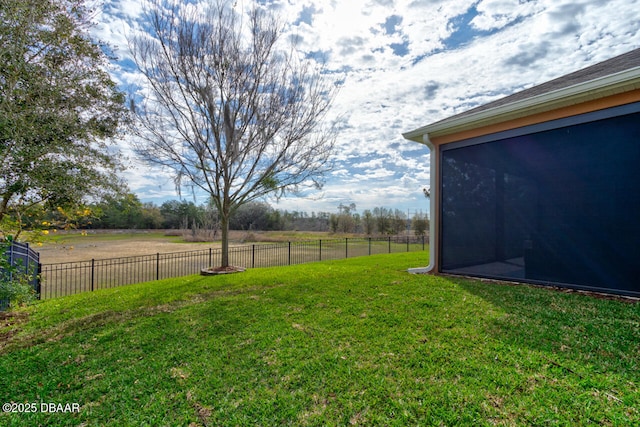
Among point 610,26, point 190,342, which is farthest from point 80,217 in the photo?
point 610,26

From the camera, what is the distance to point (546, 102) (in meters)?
4.34

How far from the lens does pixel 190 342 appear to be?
3039 mm

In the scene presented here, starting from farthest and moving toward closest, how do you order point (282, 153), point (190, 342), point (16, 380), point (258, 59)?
1. point (282, 153)
2. point (258, 59)
3. point (190, 342)
4. point (16, 380)

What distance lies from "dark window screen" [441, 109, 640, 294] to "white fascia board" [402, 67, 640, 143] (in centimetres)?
36

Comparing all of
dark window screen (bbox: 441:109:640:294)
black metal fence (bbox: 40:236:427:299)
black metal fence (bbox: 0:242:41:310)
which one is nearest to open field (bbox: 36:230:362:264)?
black metal fence (bbox: 0:242:41:310)

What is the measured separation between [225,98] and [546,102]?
6.37 meters

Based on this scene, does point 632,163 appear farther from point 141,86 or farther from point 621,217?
point 141,86

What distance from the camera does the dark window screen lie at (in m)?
3.88

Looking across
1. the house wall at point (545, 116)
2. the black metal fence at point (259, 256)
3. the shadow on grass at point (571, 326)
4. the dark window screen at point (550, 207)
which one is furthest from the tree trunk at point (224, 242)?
the shadow on grass at point (571, 326)

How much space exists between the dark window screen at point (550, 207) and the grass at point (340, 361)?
65 cm

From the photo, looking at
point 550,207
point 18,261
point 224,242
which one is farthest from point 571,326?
point 224,242

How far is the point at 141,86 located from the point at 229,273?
490cm

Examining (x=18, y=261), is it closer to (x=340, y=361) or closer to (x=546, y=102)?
(x=340, y=361)

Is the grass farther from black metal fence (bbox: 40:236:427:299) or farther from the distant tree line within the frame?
the distant tree line
